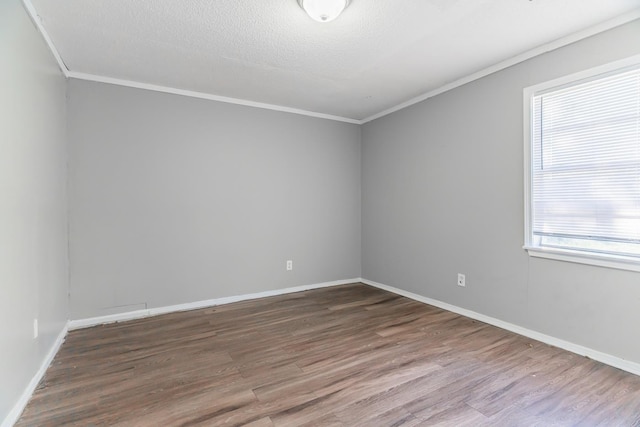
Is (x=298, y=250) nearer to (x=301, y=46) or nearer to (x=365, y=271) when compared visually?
(x=365, y=271)

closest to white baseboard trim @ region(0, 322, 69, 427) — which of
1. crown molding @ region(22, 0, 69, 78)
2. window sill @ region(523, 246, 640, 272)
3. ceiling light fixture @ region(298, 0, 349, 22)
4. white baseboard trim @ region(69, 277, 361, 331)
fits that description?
white baseboard trim @ region(69, 277, 361, 331)

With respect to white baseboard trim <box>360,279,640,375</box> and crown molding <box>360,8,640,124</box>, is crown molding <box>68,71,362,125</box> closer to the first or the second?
crown molding <box>360,8,640,124</box>

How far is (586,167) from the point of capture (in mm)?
2445

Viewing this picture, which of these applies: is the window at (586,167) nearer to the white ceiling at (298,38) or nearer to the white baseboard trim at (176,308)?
the white ceiling at (298,38)

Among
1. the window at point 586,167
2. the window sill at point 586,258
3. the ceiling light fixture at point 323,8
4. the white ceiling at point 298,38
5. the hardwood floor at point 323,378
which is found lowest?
the hardwood floor at point 323,378

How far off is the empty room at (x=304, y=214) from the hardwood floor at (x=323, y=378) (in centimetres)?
2

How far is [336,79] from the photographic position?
3.26 meters

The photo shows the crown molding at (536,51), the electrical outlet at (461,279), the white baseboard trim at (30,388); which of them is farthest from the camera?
the electrical outlet at (461,279)

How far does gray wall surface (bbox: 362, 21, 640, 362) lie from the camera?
92.7 inches

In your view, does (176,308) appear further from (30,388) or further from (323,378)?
(323,378)

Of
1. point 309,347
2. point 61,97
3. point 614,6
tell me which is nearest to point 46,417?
point 309,347

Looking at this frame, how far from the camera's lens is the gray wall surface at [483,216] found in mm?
2354

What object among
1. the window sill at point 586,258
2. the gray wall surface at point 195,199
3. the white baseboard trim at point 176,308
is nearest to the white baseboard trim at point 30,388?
the white baseboard trim at point 176,308

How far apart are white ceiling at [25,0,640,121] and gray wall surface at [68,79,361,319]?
0.48 metres
